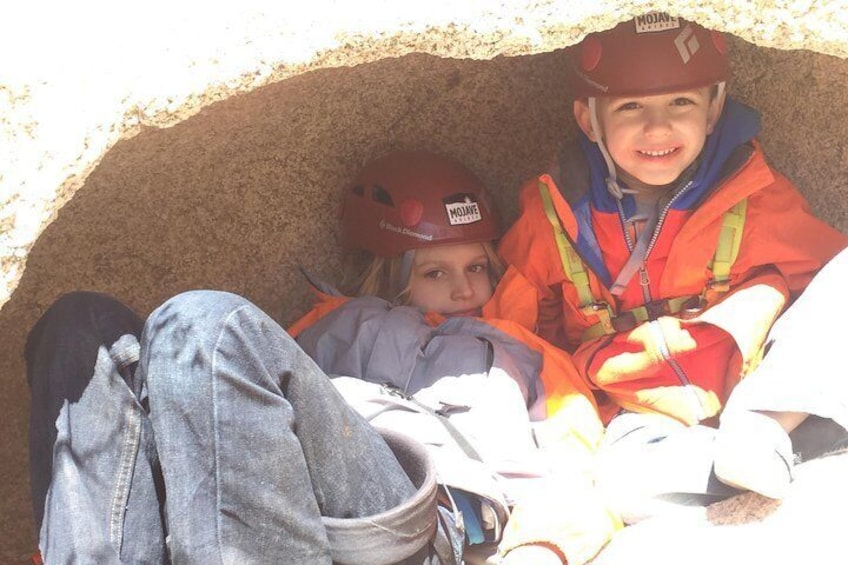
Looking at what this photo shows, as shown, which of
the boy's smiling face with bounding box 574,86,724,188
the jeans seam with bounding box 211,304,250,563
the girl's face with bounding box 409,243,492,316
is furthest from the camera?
the girl's face with bounding box 409,243,492,316

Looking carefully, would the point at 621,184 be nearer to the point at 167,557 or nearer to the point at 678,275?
the point at 678,275

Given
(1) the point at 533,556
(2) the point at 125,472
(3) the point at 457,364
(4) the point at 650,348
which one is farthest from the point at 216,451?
(4) the point at 650,348

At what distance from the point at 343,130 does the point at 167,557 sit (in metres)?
1.45

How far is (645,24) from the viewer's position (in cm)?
261

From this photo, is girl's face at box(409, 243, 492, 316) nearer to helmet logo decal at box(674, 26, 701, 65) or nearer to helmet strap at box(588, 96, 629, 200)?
helmet strap at box(588, 96, 629, 200)

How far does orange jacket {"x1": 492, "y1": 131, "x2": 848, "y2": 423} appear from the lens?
8.35 ft

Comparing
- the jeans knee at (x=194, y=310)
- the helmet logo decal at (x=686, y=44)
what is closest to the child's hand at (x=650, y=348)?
the helmet logo decal at (x=686, y=44)

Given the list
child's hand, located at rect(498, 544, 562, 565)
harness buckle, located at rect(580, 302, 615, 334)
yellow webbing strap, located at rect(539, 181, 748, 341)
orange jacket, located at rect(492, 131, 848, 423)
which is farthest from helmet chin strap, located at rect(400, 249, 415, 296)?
child's hand, located at rect(498, 544, 562, 565)

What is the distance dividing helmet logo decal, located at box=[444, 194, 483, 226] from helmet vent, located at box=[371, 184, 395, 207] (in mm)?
137

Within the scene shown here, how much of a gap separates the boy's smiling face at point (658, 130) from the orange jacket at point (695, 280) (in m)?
0.10

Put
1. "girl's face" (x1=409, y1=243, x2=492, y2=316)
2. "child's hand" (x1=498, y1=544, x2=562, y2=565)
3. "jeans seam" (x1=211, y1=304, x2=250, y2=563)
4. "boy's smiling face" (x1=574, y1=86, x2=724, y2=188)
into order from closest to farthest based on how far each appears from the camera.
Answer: "jeans seam" (x1=211, y1=304, x2=250, y2=563), "child's hand" (x1=498, y1=544, x2=562, y2=565), "boy's smiling face" (x1=574, y1=86, x2=724, y2=188), "girl's face" (x1=409, y1=243, x2=492, y2=316)

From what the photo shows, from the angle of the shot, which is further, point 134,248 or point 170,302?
point 134,248

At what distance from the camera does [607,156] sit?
273 centimetres

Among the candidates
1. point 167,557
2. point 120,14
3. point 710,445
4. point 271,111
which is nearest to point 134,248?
point 271,111
